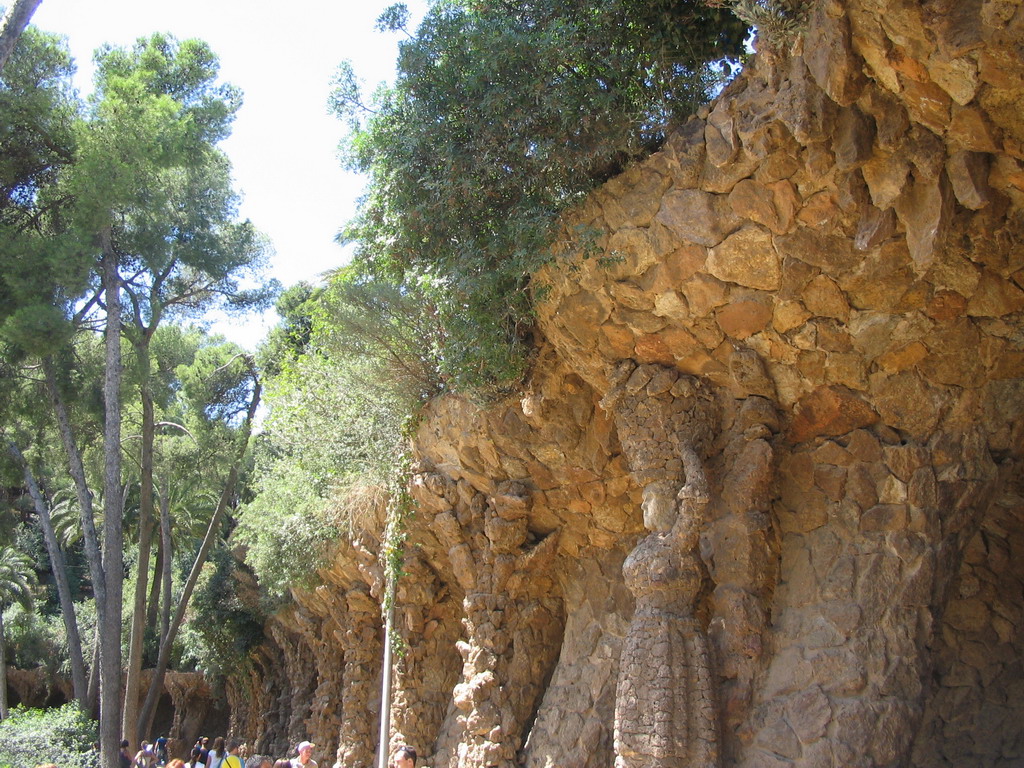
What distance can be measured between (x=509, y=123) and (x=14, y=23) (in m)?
4.05

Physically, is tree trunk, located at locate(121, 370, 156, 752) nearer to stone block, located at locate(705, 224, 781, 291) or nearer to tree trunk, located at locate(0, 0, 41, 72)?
tree trunk, located at locate(0, 0, 41, 72)

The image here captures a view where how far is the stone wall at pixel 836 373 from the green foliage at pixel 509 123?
0.35 meters

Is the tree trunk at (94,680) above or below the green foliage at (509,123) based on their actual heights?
below

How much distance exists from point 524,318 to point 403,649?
14.6 feet

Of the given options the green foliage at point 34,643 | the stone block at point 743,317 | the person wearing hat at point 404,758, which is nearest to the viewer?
the person wearing hat at point 404,758

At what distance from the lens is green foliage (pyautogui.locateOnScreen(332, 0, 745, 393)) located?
6.43m

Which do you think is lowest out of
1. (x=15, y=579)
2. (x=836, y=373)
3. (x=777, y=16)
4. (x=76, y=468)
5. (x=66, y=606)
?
(x=66, y=606)

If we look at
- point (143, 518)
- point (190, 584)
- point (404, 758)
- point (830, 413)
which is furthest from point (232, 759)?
point (190, 584)

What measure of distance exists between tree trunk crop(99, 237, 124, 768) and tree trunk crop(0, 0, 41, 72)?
5.43m

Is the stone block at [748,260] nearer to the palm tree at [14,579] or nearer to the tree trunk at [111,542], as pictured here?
the tree trunk at [111,542]

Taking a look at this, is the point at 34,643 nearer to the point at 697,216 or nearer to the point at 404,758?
the point at 404,758

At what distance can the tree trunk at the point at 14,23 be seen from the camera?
22.6 feet

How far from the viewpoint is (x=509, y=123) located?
6.51 metres

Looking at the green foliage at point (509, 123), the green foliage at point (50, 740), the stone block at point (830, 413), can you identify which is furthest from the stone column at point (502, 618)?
the green foliage at point (50, 740)
